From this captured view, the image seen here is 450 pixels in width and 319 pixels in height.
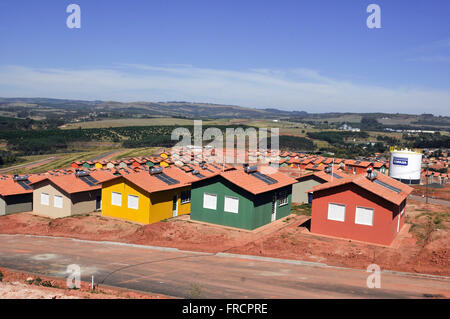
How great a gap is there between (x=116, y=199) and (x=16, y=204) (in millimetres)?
11944

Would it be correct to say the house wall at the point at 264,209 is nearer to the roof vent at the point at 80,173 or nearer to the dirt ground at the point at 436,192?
the roof vent at the point at 80,173

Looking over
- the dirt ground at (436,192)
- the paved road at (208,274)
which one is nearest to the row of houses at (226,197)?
the paved road at (208,274)

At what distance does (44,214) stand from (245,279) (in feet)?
82.8

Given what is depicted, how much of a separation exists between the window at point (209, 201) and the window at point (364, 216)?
32.5 feet

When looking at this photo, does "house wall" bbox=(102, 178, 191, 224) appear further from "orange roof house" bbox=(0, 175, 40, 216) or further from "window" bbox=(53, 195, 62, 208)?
"orange roof house" bbox=(0, 175, 40, 216)

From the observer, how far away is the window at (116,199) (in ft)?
103

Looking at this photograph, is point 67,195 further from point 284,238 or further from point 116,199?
point 284,238

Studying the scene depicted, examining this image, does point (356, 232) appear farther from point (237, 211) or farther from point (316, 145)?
point (316, 145)

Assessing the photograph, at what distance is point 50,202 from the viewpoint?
34844 mm

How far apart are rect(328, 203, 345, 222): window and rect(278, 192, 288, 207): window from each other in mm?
6028

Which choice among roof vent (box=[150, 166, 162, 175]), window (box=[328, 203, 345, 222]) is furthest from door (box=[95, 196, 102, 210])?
window (box=[328, 203, 345, 222])

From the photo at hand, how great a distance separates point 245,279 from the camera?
1709cm

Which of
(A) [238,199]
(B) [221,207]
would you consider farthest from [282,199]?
(B) [221,207]
